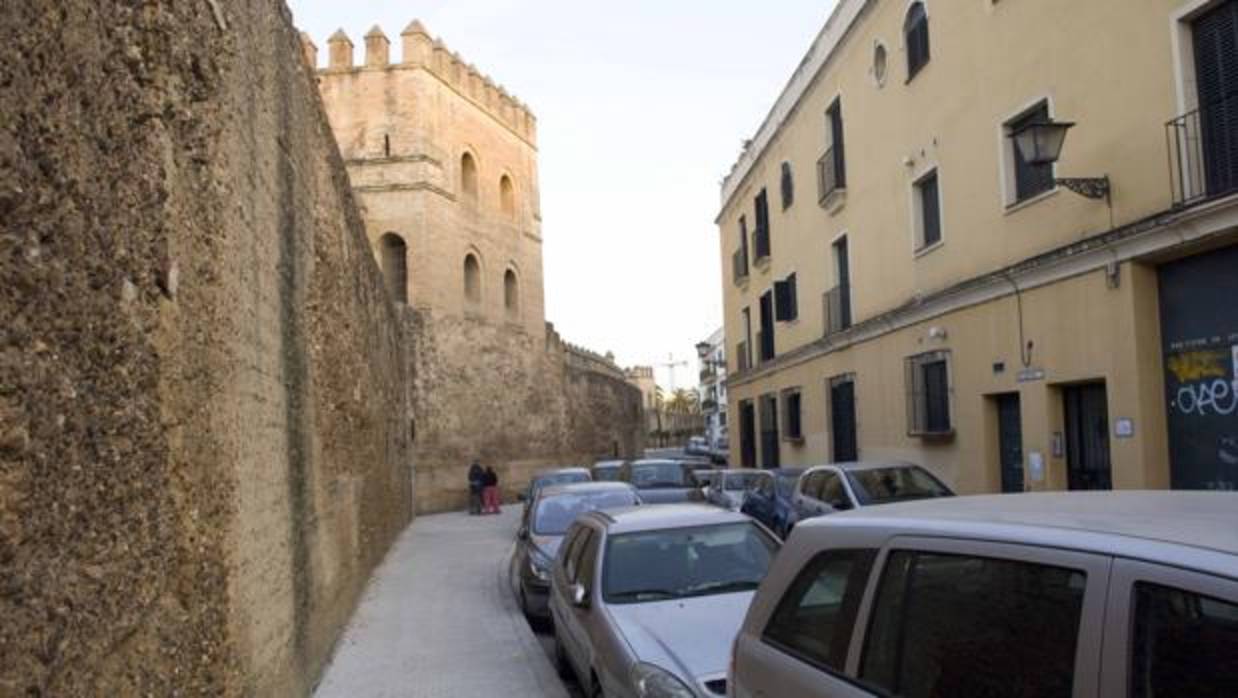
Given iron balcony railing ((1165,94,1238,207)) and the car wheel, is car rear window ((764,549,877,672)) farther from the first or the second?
iron balcony railing ((1165,94,1238,207))

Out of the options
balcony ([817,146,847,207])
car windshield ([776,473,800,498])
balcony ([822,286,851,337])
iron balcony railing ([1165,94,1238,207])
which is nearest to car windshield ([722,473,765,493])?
car windshield ([776,473,800,498])

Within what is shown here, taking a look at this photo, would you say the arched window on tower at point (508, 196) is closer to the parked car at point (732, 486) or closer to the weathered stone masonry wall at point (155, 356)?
the parked car at point (732, 486)

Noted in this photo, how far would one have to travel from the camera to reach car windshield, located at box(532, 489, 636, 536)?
13180 millimetres

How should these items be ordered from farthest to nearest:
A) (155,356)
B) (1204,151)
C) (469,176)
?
(469,176), (1204,151), (155,356)

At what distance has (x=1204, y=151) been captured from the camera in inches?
404

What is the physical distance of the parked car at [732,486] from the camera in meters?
18.5

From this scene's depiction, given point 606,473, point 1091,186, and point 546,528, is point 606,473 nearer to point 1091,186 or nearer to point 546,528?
point 546,528

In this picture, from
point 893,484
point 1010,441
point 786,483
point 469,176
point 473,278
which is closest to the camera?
point 893,484

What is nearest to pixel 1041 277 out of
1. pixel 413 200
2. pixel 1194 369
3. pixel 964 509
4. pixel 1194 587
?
pixel 1194 369

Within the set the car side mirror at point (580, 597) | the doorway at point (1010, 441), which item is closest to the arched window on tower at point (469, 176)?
the doorway at point (1010, 441)

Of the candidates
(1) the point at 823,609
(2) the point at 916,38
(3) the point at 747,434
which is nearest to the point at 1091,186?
(2) the point at 916,38

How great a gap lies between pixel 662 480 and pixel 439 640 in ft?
34.5

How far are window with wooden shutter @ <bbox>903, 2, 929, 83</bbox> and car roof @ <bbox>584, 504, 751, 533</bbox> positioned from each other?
1083 cm

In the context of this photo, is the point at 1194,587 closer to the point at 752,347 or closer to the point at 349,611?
the point at 349,611
